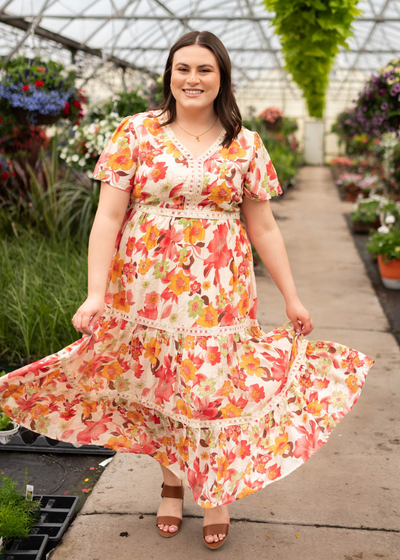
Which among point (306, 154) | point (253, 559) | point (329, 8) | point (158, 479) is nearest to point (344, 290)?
point (329, 8)

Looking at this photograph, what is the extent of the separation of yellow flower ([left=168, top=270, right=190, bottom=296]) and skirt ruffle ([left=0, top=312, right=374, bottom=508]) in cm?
13

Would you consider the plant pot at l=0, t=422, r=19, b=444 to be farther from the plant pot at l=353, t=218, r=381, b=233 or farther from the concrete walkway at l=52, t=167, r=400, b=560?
the plant pot at l=353, t=218, r=381, b=233

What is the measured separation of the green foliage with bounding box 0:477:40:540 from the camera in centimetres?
162

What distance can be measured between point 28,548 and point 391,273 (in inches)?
162

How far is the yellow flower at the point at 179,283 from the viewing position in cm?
161

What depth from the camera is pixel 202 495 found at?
1581mm

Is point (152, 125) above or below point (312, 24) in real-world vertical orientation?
below

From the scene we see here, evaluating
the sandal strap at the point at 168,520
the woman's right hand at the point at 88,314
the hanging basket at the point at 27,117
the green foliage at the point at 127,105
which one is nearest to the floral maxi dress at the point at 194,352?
the woman's right hand at the point at 88,314

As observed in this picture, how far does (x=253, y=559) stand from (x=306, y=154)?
26.3 metres

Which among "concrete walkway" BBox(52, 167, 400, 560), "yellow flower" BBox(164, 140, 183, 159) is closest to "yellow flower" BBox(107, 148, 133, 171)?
"yellow flower" BBox(164, 140, 183, 159)

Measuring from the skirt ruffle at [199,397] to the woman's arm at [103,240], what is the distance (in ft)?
0.53

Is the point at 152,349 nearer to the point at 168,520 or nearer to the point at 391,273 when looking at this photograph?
the point at 168,520

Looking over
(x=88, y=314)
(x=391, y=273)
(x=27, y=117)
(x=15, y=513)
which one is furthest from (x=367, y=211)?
(x=15, y=513)

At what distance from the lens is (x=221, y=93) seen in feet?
5.44
